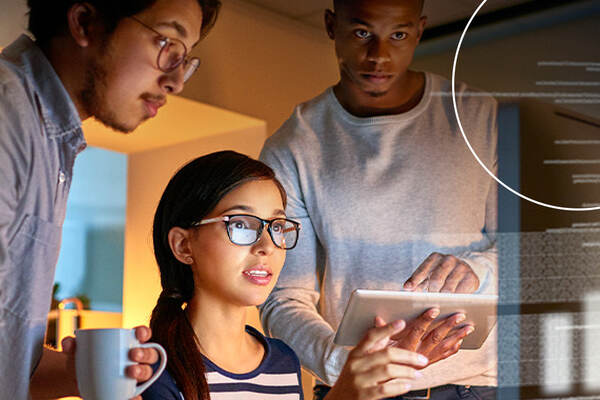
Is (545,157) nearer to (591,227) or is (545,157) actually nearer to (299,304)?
(591,227)

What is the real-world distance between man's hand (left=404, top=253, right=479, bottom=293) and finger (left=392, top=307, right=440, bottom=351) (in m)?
0.07

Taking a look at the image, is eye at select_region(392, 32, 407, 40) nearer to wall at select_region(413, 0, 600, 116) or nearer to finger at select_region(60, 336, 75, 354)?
wall at select_region(413, 0, 600, 116)

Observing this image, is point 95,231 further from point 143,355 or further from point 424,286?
point 424,286

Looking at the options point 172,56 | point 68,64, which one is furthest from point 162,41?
point 68,64

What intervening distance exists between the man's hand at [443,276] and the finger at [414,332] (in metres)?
0.07

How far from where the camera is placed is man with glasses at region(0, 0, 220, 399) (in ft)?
3.06

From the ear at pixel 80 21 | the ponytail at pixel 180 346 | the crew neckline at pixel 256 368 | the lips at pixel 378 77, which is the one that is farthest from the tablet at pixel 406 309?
the ear at pixel 80 21

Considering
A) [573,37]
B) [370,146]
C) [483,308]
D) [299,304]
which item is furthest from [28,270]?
[573,37]

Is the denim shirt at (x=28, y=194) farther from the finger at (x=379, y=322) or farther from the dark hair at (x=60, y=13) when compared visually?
the finger at (x=379, y=322)

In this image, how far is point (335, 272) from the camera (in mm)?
1075

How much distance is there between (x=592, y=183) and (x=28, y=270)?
906 mm

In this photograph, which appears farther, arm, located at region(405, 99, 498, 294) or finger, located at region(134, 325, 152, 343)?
arm, located at region(405, 99, 498, 294)

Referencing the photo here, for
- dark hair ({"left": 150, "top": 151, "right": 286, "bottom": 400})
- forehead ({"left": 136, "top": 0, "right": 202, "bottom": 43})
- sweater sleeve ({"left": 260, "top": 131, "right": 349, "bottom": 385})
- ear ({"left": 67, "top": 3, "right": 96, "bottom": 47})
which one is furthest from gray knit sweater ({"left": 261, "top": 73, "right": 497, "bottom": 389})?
ear ({"left": 67, "top": 3, "right": 96, "bottom": 47})

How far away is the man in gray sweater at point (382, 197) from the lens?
3.51 ft
